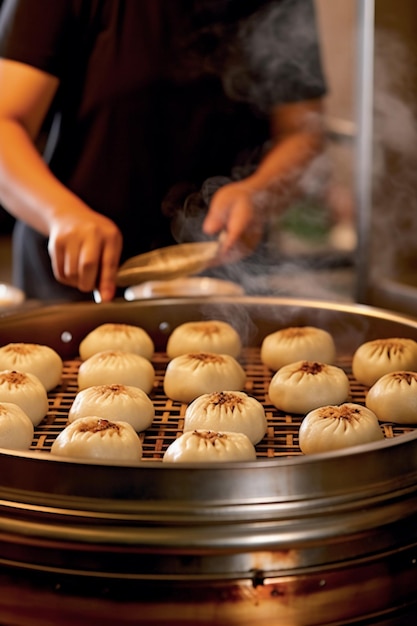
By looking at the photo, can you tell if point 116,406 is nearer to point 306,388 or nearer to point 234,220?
point 306,388

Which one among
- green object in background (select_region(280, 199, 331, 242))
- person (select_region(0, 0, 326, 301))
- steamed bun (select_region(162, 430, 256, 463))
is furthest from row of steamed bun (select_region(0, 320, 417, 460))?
green object in background (select_region(280, 199, 331, 242))

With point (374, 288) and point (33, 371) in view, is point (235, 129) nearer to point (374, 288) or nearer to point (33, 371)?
point (374, 288)

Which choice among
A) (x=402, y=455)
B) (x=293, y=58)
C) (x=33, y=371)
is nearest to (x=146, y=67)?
(x=293, y=58)

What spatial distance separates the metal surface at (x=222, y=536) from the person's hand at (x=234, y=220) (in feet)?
3.99

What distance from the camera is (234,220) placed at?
8.07 feet

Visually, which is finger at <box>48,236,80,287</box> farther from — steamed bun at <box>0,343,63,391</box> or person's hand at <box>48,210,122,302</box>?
steamed bun at <box>0,343,63,391</box>

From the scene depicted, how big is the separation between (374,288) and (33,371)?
130 cm

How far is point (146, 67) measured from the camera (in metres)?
3.01

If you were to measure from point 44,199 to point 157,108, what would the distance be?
2.68ft

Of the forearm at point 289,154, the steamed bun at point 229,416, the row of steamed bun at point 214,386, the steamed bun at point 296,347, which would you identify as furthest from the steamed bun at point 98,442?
the forearm at point 289,154

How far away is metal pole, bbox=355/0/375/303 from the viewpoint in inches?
107

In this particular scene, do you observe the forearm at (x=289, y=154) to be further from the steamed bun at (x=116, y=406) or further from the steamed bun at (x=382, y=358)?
the steamed bun at (x=116, y=406)

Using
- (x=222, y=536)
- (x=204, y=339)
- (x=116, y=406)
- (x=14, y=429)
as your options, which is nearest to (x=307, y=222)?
(x=204, y=339)

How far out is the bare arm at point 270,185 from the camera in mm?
2486
